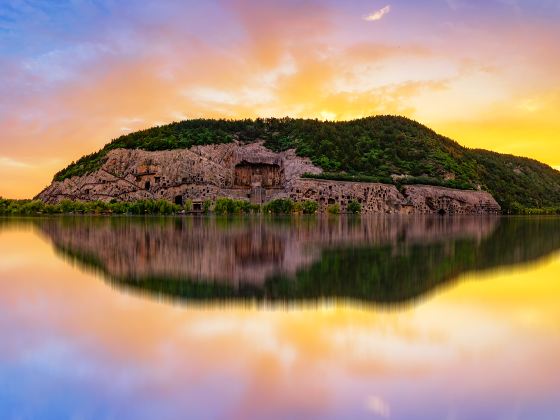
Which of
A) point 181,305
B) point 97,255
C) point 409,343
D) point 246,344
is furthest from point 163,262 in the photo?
point 409,343

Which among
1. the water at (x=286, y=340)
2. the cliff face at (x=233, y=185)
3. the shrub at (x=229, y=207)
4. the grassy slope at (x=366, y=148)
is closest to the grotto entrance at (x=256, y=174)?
the cliff face at (x=233, y=185)

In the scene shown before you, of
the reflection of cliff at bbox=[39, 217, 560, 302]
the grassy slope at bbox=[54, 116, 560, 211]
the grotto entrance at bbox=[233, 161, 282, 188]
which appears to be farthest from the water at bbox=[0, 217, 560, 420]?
the grotto entrance at bbox=[233, 161, 282, 188]

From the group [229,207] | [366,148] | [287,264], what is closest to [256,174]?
[229,207]

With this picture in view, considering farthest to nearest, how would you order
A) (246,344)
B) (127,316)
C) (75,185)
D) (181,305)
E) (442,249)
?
(75,185)
(442,249)
(181,305)
(127,316)
(246,344)

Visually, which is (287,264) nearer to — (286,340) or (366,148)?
(286,340)

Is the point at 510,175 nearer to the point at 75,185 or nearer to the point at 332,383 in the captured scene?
the point at 75,185

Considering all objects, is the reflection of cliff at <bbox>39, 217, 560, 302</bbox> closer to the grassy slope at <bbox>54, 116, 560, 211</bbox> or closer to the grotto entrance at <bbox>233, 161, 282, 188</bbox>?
the grassy slope at <bbox>54, 116, 560, 211</bbox>

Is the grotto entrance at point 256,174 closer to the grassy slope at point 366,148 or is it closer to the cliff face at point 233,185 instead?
the cliff face at point 233,185
